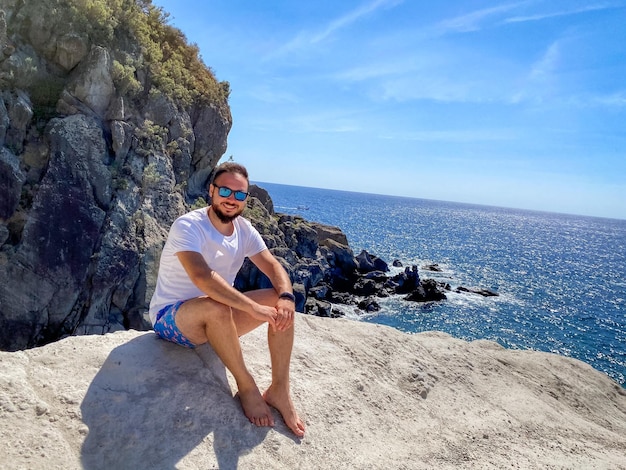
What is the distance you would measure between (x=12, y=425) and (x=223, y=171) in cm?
313

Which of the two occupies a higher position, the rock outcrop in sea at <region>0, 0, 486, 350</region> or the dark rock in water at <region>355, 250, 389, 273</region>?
the rock outcrop in sea at <region>0, 0, 486, 350</region>

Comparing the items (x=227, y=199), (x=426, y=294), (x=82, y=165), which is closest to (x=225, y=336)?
(x=227, y=199)

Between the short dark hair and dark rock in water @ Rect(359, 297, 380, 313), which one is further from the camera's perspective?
dark rock in water @ Rect(359, 297, 380, 313)

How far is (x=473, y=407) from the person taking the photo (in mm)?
6645

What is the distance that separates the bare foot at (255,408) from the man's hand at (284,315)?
75 cm

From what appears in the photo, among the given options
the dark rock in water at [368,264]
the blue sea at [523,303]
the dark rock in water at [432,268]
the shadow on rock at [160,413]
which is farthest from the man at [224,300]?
the dark rock in water at [432,268]

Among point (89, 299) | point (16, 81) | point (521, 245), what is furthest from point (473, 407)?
point (521, 245)

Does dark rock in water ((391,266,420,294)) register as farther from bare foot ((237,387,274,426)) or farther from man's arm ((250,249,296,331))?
bare foot ((237,387,274,426))

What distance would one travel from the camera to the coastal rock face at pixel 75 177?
17234 mm

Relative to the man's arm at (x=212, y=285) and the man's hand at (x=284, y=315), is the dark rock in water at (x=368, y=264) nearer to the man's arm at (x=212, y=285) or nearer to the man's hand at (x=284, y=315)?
the man's hand at (x=284, y=315)

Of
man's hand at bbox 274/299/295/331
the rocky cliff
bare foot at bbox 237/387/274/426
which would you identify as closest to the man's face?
man's hand at bbox 274/299/295/331

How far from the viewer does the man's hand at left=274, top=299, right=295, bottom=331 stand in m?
4.66

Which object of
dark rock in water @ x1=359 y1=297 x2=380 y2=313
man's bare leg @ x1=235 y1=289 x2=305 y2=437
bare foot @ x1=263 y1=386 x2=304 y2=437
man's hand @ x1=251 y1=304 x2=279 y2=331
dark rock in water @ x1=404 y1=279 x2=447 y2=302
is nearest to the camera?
man's hand @ x1=251 y1=304 x2=279 y2=331

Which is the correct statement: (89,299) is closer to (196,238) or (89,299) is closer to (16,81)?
(16,81)
